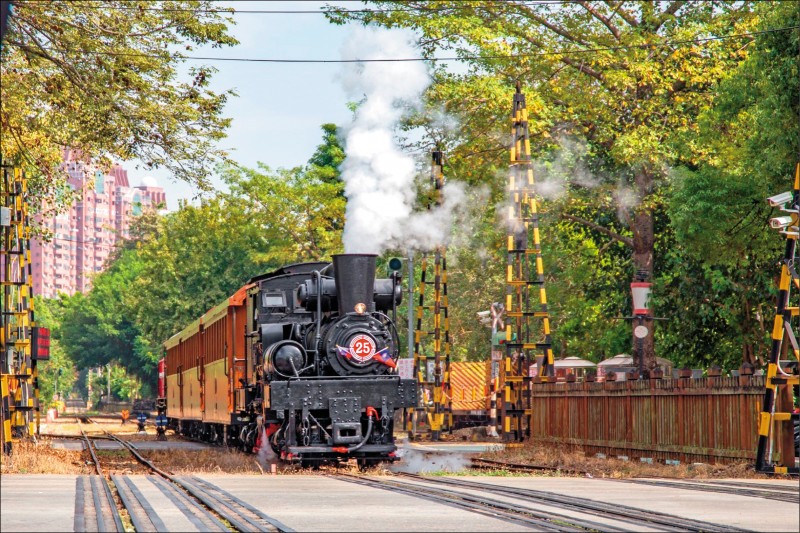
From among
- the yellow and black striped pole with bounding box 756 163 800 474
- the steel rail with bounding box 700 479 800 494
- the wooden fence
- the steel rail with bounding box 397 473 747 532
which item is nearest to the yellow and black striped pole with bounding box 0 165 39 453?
the wooden fence

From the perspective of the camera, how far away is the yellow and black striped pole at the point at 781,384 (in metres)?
18.2

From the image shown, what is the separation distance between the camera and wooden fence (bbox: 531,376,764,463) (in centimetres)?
1975

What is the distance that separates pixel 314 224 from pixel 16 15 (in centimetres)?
3322

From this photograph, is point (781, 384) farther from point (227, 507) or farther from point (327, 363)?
point (227, 507)

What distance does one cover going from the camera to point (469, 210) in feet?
119

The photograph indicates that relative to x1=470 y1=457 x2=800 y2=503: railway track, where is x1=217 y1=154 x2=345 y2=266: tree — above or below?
above

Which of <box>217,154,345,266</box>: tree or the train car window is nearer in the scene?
the train car window

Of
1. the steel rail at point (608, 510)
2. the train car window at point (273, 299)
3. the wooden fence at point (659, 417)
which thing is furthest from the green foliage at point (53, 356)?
the steel rail at point (608, 510)

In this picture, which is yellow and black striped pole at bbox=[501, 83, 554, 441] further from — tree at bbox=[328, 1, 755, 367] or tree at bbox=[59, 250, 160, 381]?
tree at bbox=[59, 250, 160, 381]

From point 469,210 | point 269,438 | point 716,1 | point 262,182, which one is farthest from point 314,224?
point 269,438

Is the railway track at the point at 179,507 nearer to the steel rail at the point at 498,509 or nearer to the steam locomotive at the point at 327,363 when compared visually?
the steel rail at the point at 498,509

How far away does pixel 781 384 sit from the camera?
18359mm

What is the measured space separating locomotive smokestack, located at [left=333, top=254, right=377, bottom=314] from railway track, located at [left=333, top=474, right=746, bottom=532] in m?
3.71

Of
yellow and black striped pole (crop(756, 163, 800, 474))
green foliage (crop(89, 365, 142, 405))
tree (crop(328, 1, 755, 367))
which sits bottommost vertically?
green foliage (crop(89, 365, 142, 405))
